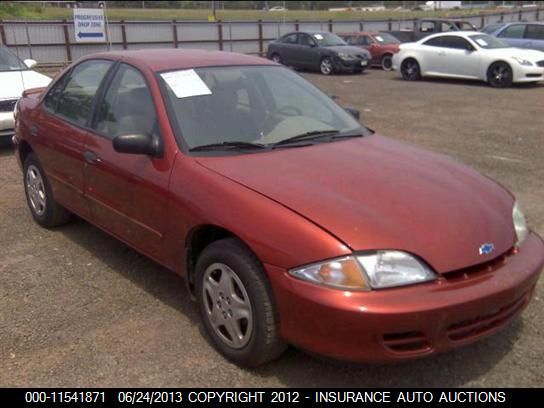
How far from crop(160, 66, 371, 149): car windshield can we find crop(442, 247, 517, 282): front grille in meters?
1.37

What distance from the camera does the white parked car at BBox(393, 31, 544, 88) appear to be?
14.6 meters

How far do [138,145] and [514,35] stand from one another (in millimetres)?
16861

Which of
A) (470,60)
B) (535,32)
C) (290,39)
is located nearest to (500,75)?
(470,60)

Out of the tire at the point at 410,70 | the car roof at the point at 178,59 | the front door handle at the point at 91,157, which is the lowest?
the tire at the point at 410,70

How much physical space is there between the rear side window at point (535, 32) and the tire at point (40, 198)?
1587cm

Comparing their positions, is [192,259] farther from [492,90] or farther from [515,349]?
[492,90]

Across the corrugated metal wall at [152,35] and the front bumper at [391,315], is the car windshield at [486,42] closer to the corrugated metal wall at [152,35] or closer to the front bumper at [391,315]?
the corrugated metal wall at [152,35]

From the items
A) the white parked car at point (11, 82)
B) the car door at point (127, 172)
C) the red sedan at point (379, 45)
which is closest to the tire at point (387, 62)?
the red sedan at point (379, 45)

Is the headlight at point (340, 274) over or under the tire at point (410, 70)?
over

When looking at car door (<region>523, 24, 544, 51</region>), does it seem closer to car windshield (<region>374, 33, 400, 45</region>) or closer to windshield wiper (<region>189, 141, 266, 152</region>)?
car windshield (<region>374, 33, 400, 45</region>)

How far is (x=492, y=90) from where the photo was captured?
1441 centimetres

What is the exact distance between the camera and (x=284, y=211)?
2785 millimetres

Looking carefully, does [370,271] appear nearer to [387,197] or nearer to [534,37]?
[387,197]

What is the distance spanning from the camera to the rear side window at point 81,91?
430 cm
